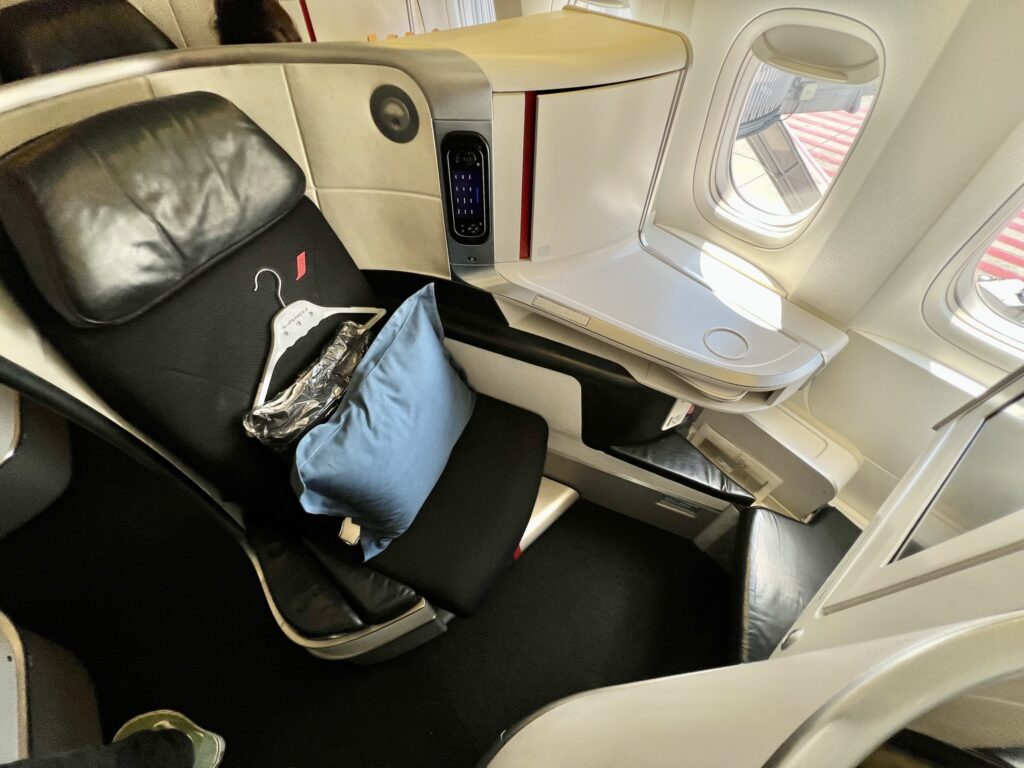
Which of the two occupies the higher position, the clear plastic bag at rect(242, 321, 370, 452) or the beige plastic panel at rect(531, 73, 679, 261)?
the beige plastic panel at rect(531, 73, 679, 261)

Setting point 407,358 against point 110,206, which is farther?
point 407,358

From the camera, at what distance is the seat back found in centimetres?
65

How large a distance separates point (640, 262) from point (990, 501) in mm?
947

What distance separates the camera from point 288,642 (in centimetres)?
134

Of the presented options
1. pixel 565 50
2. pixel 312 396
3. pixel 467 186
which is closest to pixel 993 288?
pixel 565 50

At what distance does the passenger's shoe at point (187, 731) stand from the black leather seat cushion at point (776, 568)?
1.30 m

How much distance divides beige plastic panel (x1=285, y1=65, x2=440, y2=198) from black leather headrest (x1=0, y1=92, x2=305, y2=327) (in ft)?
0.41

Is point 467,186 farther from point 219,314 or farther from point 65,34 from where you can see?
point 65,34

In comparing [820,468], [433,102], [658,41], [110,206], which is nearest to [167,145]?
[110,206]

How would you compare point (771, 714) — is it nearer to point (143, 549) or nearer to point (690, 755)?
point (690, 755)

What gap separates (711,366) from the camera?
103 cm

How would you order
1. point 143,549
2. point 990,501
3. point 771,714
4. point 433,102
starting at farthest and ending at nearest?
point 143,549, point 990,501, point 433,102, point 771,714

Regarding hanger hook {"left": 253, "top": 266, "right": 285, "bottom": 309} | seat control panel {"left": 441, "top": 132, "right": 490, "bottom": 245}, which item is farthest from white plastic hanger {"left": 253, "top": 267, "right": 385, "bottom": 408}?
seat control panel {"left": 441, "top": 132, "right": 490, "bottom": 245}

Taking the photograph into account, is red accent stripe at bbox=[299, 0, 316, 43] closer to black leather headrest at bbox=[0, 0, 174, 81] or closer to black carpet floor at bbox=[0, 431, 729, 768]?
black leather headrest at bbox=[0, 0, 174, 81]
